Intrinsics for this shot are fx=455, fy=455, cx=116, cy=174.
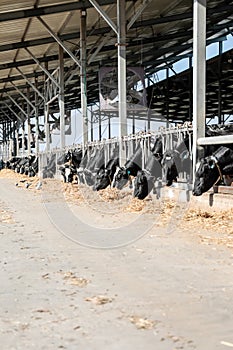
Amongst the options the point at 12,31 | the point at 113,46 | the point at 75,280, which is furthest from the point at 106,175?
the point at 113,46

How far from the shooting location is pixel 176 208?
22.5ft

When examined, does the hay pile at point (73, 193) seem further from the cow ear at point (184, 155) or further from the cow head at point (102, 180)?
the cow ear at point (184, 155)

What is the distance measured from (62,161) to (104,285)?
11741 mm

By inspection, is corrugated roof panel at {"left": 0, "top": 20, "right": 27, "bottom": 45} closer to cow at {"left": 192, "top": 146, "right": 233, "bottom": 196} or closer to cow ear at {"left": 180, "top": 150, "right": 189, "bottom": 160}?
→ cow ear at {"left": 180, "top": 150, "right": 189, "bottom": 160}

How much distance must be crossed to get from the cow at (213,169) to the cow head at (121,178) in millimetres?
2426

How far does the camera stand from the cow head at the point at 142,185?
Answer: 7648mm

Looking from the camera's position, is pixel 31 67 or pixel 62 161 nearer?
pixel 62 161

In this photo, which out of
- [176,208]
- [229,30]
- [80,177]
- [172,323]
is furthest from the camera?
[229,30]

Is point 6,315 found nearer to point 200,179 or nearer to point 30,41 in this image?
point 200,179

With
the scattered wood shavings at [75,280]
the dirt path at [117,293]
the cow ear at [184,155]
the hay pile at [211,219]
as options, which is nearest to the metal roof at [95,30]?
the cow ear at [184,155]

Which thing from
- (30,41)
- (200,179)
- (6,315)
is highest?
(30,41)

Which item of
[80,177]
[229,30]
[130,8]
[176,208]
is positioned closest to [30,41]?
[130,8]

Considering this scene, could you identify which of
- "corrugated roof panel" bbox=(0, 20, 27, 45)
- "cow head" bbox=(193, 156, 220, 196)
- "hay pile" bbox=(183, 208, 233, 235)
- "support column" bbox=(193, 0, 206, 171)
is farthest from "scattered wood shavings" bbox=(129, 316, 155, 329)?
"corrugated roof panel" bbox=(0, 20, 27, 45)

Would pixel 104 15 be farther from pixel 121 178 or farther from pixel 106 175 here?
pixel 121 178
